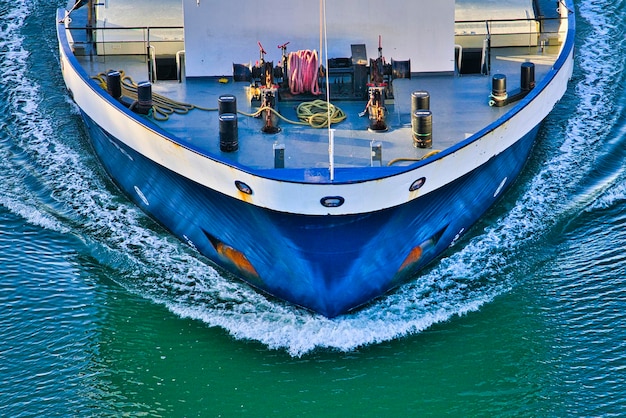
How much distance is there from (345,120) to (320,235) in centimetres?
269

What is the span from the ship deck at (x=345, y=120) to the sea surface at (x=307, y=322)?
2095 millimetres

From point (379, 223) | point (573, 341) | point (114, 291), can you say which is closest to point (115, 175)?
point (114, 291)

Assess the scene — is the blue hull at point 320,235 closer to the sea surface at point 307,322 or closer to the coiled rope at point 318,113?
the sea surface at point 307,322

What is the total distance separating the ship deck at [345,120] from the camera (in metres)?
17.7

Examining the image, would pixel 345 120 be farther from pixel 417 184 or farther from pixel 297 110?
pixel 417 184

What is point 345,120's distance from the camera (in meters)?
18.8

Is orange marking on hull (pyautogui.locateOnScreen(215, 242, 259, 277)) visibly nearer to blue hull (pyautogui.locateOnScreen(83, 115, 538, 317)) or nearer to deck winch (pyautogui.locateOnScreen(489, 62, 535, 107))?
blue hull (pyautogui.locateOnScreen(83, 115, 538, 317))

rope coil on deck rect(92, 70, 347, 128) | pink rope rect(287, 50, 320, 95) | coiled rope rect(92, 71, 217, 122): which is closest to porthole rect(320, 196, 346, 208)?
rope coil on deck rect(92, 70, 347, 128)

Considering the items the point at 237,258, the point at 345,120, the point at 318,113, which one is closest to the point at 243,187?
the point at 237,258

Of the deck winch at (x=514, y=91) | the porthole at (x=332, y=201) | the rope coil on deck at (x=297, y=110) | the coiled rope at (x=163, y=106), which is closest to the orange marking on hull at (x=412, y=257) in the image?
the porthole at (x=332, y=201)

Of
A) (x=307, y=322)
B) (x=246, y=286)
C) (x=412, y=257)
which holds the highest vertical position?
(x=412, y=257)

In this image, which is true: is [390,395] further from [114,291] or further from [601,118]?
[601,118]

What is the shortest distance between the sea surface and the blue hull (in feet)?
1.16

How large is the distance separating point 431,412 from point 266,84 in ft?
20.0
